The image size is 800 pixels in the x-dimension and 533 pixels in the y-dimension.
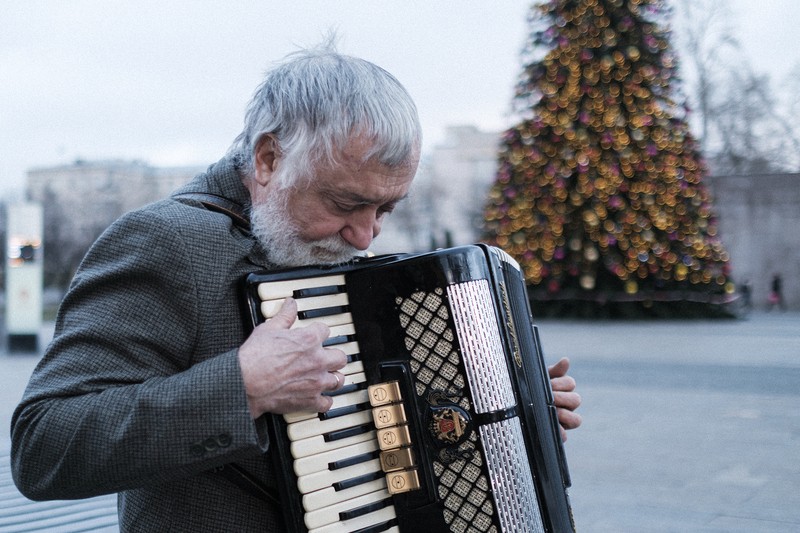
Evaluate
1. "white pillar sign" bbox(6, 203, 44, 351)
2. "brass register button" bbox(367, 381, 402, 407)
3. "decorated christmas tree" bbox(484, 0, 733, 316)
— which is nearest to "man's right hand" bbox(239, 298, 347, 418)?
"brass register button" bbox(367, 381, 402, 407)

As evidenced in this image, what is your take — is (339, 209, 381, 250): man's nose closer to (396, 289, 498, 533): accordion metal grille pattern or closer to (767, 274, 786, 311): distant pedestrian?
(396, 289, 498, 533): accordion metal grille pattern

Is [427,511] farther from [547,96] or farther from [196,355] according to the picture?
[547,96]

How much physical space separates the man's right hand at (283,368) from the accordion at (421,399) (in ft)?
0.21

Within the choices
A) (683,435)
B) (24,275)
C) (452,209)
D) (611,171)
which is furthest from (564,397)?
(452,209)

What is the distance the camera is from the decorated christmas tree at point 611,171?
15.0m

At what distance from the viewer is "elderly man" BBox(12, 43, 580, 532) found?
4.50 feet

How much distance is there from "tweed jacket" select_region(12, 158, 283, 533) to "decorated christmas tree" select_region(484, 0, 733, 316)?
46.4 ft

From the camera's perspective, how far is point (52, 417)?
4.47 feet

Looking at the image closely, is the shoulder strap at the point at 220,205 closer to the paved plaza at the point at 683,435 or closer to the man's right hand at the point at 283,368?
the man's right hand at the point at 283,368

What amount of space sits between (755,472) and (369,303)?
4.48m

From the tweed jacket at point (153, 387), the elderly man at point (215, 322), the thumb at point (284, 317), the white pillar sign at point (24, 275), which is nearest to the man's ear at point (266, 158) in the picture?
the elderly man at point (215, 322)

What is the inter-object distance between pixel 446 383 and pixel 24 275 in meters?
12.1

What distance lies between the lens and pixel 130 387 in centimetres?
140

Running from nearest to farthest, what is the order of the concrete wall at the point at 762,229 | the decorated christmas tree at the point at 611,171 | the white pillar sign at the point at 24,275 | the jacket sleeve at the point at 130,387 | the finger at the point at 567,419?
1. the jacket sleeve at the point at 130,387
2. the finger at the point at 567,419
3. the white pillar sign at the point at 24,275
4. the decorated christmas tree at the point at 611,171
5. the concrete wall at the point at 762,229
